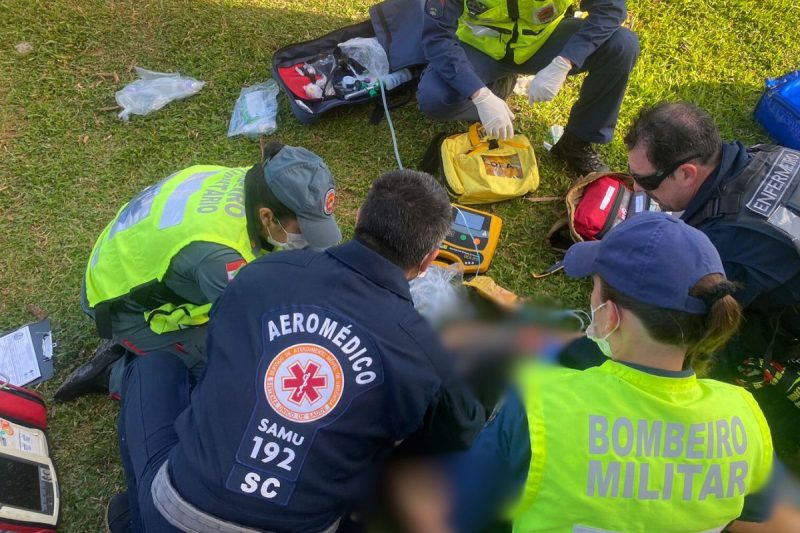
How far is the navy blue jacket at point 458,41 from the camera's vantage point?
369 centimetres

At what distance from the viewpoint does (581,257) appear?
222 cm

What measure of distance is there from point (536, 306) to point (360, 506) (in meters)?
1.60

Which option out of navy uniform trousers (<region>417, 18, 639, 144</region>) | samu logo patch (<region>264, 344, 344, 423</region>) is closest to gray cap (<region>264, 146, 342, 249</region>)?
samu logo patch (<region>264, 344, 344, 423</region>)

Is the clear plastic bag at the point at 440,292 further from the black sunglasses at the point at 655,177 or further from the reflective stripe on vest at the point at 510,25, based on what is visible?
the reflective stripe on vest at the point at 510,25

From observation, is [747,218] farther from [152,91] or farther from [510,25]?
[152,91]

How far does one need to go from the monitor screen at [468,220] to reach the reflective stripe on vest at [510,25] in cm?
122

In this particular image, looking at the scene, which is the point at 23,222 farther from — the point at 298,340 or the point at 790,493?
the point at 790,493

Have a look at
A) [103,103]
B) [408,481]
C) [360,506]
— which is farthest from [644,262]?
[103,103]

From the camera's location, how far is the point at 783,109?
13.9 ft

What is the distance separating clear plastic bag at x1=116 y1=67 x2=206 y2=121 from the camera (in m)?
4.38

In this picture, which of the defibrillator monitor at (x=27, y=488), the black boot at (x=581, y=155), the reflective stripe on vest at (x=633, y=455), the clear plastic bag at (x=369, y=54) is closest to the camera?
the reflective stripe on vest at (x=633, y=455)

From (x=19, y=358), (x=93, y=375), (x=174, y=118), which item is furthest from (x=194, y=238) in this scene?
(x=174, y=118)

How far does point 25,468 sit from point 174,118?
2.71m

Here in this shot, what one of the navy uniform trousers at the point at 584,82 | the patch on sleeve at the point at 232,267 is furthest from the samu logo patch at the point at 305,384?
the navy uniform trousers at the point at 584,82
